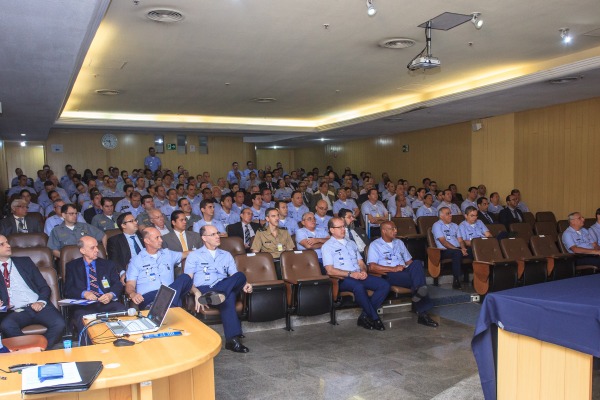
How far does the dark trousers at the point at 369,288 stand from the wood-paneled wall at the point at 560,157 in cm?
568

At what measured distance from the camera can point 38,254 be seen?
494cm

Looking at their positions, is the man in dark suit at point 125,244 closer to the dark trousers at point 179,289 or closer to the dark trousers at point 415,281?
the dark trousers at point 179,289

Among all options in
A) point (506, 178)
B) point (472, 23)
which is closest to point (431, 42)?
point (472, 23)

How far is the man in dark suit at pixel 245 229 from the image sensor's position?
6734 mm

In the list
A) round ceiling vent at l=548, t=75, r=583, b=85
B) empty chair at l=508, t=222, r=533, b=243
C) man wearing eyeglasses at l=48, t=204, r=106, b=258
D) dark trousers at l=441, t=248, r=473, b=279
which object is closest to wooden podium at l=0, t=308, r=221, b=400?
man wearing eyeglasses at l=48, t=204, r=106, b=258

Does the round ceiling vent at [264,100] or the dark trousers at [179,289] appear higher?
the round ceiling vent at [264,100]

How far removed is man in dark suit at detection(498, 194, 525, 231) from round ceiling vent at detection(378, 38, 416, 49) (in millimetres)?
4338

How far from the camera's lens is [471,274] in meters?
7.40

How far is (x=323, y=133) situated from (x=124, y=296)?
31.9 ft

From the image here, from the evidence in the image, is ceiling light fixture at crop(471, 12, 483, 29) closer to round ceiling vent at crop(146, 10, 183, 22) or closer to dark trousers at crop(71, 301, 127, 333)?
Result: round ceiling vent at crop(146, 10, 183, 22)

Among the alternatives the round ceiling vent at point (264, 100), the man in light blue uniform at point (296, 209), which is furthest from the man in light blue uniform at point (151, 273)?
the round ceiling vent at point (264, 100)

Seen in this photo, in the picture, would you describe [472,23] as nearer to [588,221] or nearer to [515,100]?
[515,100]

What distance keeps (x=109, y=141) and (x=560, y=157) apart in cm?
1111

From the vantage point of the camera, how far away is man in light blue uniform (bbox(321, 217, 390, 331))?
5.31 m
